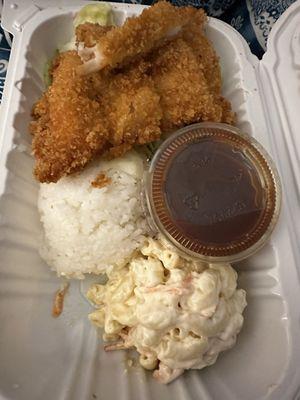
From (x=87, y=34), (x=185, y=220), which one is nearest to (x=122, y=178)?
(x=185, y=220)

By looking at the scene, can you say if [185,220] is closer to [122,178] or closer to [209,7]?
[122,178]

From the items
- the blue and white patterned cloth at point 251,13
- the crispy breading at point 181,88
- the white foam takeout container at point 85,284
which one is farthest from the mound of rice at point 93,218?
the blue and white patterned cloth at point 251,13

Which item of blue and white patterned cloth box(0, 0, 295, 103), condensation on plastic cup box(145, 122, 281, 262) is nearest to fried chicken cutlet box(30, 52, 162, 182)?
condensation on plastic cup box(145, 122, 281, 262)

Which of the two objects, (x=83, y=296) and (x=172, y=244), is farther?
(x=83, y=296)

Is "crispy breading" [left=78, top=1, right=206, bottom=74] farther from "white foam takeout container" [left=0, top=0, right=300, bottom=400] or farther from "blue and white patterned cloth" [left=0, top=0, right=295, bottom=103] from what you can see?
"blue and white patterned cloth" [left=0, top=0, right=295, bottom=103]

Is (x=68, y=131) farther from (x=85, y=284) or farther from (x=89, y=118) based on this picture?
(x=85, y=284)

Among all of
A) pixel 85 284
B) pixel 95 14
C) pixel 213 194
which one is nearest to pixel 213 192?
pixel 213 194
